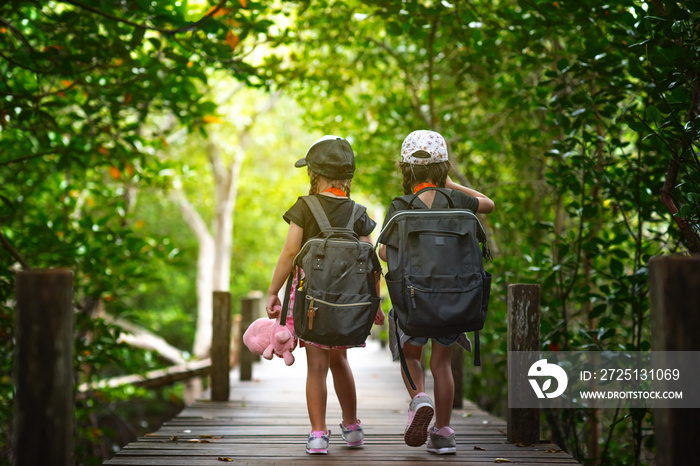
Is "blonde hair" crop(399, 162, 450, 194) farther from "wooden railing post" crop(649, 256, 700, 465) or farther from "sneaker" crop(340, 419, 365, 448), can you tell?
"wooden railing post" crop(649, 256, 700, 465)

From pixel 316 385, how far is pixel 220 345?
7.30 ft

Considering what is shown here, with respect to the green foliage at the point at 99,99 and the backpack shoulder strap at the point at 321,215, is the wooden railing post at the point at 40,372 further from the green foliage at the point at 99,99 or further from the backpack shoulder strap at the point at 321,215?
the green foliage at the point at 99,99

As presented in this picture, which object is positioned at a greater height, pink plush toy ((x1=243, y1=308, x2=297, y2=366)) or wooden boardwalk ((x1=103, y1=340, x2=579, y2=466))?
pink plush toy ((x1=243, y1=308, x2=297, y2=366))

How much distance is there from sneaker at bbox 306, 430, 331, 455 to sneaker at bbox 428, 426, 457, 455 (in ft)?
1.87

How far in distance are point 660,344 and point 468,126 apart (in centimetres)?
607

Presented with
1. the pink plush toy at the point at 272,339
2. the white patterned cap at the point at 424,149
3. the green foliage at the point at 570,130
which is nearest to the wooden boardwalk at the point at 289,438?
the pink plush toy at the point at 272,339

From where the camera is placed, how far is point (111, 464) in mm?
3098

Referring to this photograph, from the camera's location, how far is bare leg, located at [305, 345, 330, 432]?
333cm

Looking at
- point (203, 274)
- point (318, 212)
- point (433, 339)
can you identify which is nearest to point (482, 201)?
point (433, 339)

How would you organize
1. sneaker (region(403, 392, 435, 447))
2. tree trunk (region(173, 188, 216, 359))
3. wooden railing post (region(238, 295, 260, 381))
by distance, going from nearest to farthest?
sneaker (region(403, 392, 435, 447)), wooden railing post (region(238, 295, 260, 381)), tree trunk (region(173, 188, 216, 359))

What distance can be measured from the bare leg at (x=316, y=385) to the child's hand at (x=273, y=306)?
266mm

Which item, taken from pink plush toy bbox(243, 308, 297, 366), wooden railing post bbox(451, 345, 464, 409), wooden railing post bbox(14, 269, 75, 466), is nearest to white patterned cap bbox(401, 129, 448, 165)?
pink plush toy bbox(243, 308, 297, 366)

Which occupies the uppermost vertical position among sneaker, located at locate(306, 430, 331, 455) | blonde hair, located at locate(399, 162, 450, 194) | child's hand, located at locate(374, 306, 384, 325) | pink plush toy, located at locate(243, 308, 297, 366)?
blonde hair, located at locate(399, 162, 450, 194)

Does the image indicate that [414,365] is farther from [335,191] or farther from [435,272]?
[335,191]
